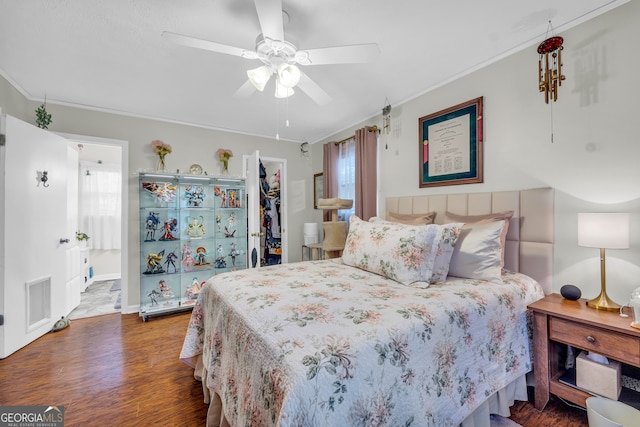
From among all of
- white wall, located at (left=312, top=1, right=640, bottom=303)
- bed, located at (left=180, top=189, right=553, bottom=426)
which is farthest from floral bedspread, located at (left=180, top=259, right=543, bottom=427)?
white wall, located at (left=312, top=1, right=640, bottom=303)

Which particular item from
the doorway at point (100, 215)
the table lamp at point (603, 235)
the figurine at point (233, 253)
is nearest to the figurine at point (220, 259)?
the figurine at point (233, 253)

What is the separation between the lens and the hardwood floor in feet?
5.28

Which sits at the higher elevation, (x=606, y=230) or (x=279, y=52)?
(x=279, y=52)

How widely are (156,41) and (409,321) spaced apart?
2512mm

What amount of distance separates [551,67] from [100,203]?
6.71 m

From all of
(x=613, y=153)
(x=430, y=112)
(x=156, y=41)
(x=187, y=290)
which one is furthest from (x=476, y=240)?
(x=187, y=290)

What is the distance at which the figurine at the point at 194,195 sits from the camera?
141 inches

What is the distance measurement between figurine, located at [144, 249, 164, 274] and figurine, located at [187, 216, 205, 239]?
417 mm

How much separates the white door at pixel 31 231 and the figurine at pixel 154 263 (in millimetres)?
845

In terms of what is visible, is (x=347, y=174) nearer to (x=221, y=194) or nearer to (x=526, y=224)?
(x=221, y=194)

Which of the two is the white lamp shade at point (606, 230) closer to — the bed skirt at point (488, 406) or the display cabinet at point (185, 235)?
the bed skirt at point (488, 406)

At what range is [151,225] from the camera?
11.1 ft

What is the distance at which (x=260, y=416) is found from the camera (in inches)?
37.6

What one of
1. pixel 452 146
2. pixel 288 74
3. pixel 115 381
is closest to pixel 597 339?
pixel 452 146
